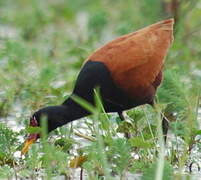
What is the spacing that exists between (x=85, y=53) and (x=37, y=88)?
1.33 meters

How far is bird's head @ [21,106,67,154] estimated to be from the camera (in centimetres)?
473

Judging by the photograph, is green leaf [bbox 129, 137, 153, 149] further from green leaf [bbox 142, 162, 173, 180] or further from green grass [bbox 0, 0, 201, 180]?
green leaf [bbox 142, 162, 173, 180]

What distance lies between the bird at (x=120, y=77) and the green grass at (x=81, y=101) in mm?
94

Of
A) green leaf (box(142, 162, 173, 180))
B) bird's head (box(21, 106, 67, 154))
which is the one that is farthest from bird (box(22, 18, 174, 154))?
green leaf (box(142, 162, 173, 180))

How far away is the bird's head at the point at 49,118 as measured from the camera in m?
4.73

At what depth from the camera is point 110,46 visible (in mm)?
5047

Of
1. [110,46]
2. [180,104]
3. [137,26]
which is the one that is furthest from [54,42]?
[180,104]

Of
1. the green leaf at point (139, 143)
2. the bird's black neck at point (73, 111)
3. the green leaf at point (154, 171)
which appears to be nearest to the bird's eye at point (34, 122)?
the bird's black neck at point (73, 111)

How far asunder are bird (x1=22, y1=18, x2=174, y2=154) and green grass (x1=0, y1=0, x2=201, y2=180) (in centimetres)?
9

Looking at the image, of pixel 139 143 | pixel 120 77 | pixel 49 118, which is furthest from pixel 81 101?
pixel 120 77

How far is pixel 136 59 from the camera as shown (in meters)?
4.98

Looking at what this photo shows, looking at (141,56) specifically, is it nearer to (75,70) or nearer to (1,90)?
(1,90)

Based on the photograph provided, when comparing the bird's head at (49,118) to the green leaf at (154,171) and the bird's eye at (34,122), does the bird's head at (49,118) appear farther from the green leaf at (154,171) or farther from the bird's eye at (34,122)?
the green leaf at (154,171)

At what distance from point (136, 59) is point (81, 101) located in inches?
62.4
